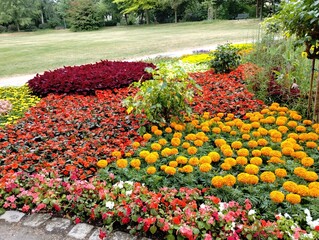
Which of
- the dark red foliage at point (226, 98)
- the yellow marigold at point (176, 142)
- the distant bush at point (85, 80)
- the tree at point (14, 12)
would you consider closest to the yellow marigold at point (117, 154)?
the yellow marigold at point (176, 142)

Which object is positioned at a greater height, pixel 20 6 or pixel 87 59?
pixel 20 6

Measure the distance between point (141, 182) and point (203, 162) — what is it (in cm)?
50

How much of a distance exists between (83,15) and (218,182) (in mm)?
33219

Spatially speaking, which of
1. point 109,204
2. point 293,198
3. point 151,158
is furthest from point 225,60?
point 109,204

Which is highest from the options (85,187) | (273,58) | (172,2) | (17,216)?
(172,2)


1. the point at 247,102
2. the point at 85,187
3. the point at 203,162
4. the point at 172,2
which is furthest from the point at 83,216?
the point at 172,2

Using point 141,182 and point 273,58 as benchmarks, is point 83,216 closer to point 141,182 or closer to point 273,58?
point 141,182

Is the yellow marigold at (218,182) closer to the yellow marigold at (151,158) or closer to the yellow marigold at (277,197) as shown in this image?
the yellow marigold at (277,197)

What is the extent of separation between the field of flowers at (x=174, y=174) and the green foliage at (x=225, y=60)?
7.76ft

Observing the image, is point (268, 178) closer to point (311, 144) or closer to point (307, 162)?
point (307, 162)

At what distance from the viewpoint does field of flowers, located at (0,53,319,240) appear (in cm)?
179

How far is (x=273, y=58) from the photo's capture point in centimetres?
496

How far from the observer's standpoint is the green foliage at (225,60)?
590cm

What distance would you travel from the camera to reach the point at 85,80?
5.29 meters
